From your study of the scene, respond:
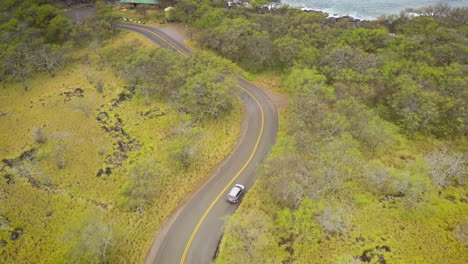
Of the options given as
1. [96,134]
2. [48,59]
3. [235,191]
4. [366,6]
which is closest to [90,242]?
[235,191]

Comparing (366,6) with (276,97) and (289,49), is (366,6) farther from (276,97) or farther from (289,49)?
(276,97)

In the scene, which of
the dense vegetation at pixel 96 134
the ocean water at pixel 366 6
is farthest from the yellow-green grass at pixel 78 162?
the ocean water at pixel 366 6

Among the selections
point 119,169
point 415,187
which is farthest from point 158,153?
point 415,187

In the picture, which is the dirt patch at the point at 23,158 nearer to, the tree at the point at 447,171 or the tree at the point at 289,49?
the tree at the point at 289,49

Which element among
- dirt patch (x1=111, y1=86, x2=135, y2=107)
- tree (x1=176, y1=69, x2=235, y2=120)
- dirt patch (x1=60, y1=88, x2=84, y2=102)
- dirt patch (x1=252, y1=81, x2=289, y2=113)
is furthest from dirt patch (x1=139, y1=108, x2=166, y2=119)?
dirt patch (x1=252, y1=81, x2=289, y2=113)

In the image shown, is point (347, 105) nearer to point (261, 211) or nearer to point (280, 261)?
point (261, 211)

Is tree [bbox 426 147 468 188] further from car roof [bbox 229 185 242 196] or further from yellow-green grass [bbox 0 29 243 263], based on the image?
yellow-green grass [bbox 0 29 243 263]
